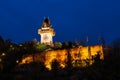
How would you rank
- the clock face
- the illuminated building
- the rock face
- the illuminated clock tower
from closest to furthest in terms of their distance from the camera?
the illuminated building → the rock face → the illuminated clock tower → the clock face

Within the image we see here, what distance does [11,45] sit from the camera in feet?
281

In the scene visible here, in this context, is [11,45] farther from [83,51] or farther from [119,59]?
[119,59]

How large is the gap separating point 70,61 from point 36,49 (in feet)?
43.3

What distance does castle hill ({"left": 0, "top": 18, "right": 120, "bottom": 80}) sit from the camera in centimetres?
6100

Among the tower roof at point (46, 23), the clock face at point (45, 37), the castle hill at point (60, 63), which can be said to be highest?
the tower roof at point (46, 23)

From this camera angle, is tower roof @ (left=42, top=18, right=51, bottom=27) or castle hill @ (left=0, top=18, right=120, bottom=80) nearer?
castle hill @ (left=0, top=18, right=120, bottom=80)

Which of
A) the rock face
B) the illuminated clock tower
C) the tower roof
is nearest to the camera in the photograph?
the rock face

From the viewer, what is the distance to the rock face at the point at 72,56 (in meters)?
70.0

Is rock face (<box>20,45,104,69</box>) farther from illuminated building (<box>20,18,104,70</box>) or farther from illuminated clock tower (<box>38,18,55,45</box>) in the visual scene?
illuminated clock tower (<box>38,18,55,45</box>)

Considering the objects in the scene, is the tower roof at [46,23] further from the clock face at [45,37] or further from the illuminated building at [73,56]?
the illuminated building at [73,56]

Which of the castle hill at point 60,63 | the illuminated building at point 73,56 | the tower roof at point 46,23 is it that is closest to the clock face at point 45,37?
the tower roof at point 46,23

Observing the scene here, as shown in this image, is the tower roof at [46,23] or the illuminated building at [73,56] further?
the tower roof at [46,23]

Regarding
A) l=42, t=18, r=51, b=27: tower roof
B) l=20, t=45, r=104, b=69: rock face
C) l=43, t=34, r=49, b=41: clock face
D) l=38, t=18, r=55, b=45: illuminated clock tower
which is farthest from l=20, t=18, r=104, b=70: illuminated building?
l=42, t=18, r=51, b=27: tower roof

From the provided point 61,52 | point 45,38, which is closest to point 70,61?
point 61,52
